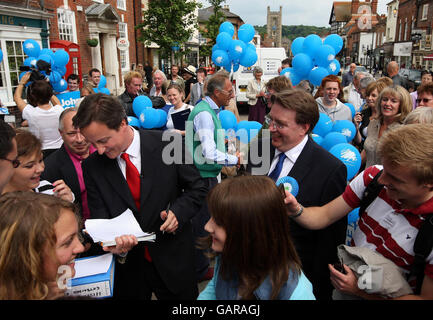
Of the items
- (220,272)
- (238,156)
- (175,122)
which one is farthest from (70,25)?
(220,272)

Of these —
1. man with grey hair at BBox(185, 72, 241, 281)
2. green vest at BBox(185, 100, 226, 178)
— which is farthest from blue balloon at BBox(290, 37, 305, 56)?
green vest at BBox(185, 100, 226, 178)

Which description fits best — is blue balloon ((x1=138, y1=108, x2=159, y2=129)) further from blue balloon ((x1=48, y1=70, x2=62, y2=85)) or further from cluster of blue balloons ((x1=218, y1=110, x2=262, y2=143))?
blue balloon ((x1=48, y1=70, x2=62, y2=85))

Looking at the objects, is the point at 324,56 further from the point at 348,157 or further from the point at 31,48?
the point at 31,48

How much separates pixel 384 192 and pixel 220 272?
0.93 metres

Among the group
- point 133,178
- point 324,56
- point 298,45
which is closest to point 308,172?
point 133,178

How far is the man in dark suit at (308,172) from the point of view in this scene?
209 centimetres

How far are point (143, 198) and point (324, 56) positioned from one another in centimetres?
408

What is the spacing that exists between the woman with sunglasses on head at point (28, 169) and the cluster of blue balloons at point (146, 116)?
2711mm

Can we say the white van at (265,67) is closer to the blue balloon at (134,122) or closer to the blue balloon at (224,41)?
the blue balloon at (224,41)

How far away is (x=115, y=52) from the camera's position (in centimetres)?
1770

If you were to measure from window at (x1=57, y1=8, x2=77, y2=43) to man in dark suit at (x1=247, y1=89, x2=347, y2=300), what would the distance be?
529 inches

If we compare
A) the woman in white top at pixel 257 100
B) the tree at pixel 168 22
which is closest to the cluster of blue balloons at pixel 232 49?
the woman in white top at pixel 257 100

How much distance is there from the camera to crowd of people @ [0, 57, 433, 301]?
131cm

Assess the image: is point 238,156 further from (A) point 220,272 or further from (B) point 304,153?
(A) point 220,272
